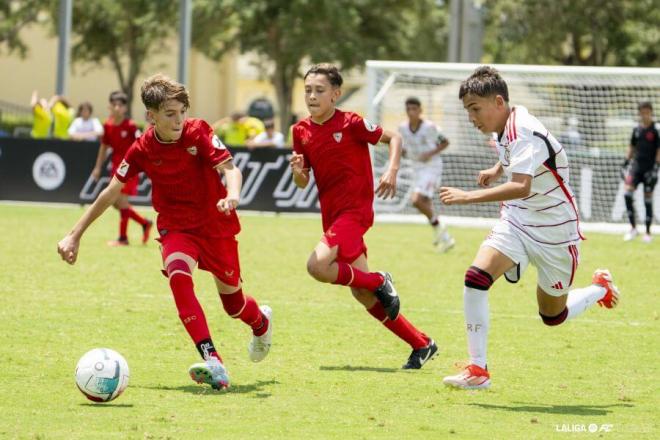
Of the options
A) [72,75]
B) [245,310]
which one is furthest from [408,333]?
[72,75]

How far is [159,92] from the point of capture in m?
6.96

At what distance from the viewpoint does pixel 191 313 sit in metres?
7.05

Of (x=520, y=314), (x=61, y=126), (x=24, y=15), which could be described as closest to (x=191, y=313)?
(x=520, y=314)

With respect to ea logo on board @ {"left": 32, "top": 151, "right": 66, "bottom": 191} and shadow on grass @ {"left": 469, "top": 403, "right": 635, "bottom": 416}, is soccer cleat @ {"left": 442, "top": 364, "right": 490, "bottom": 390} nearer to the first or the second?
shadow on grass @ {"left": 469, "top": 403, "right": 635, "bottom": 416}

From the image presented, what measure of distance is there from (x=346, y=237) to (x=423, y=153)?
9511mm

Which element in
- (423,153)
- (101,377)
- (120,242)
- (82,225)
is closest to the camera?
(101,377)

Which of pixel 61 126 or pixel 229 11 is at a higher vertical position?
pixel 229 11

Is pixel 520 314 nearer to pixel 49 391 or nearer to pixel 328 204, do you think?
pixel 328 204

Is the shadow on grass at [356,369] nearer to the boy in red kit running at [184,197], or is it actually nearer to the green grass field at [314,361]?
the green grass field at [314,361]

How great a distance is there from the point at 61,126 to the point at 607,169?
1143cm

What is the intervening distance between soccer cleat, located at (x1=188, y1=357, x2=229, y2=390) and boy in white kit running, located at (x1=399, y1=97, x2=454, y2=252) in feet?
32.3

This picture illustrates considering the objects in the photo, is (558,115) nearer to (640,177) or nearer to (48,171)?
(640,177)

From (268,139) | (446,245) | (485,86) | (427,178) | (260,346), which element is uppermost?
(485,86)

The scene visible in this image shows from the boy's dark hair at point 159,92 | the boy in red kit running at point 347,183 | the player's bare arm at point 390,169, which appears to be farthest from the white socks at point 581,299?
the boy's dark hair at point 159,92
